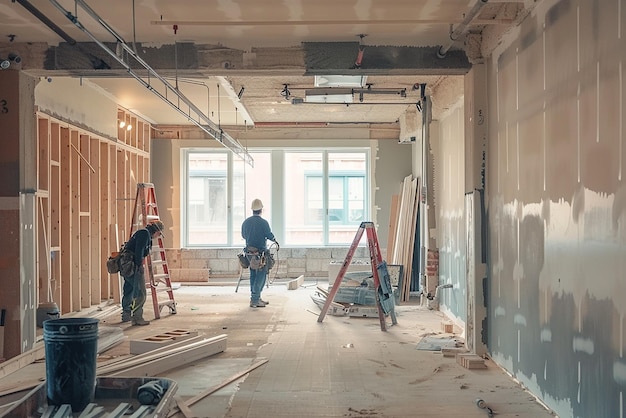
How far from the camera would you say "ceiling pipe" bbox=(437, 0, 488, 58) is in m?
4.56

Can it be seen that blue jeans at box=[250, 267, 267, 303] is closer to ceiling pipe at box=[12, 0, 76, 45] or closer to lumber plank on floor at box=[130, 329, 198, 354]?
lumber plank on floor at box=[130, 329, 198, 354]

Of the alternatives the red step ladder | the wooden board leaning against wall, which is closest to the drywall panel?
the wooden board leaning against wall

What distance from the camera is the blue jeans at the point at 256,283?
9.65 metres

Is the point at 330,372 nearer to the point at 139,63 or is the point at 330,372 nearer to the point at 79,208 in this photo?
the point at 139,63

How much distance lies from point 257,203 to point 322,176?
3607 mm

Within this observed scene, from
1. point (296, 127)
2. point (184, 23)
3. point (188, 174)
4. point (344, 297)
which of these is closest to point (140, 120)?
point (188, 174)

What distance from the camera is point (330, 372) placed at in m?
5.56

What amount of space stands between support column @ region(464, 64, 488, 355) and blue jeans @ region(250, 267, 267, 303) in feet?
14.1

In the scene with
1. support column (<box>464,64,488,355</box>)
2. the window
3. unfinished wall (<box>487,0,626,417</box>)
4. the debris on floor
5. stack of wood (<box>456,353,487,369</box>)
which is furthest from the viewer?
the window

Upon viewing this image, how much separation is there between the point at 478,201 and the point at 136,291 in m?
4.53

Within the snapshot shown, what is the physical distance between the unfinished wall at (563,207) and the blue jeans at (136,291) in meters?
4.53

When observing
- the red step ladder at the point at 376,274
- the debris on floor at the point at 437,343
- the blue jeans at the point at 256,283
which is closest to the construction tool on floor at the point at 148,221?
the blue jeans at the point at 256,283

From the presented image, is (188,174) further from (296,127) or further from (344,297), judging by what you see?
(344,297)

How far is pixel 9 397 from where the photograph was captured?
4781 millimetres
